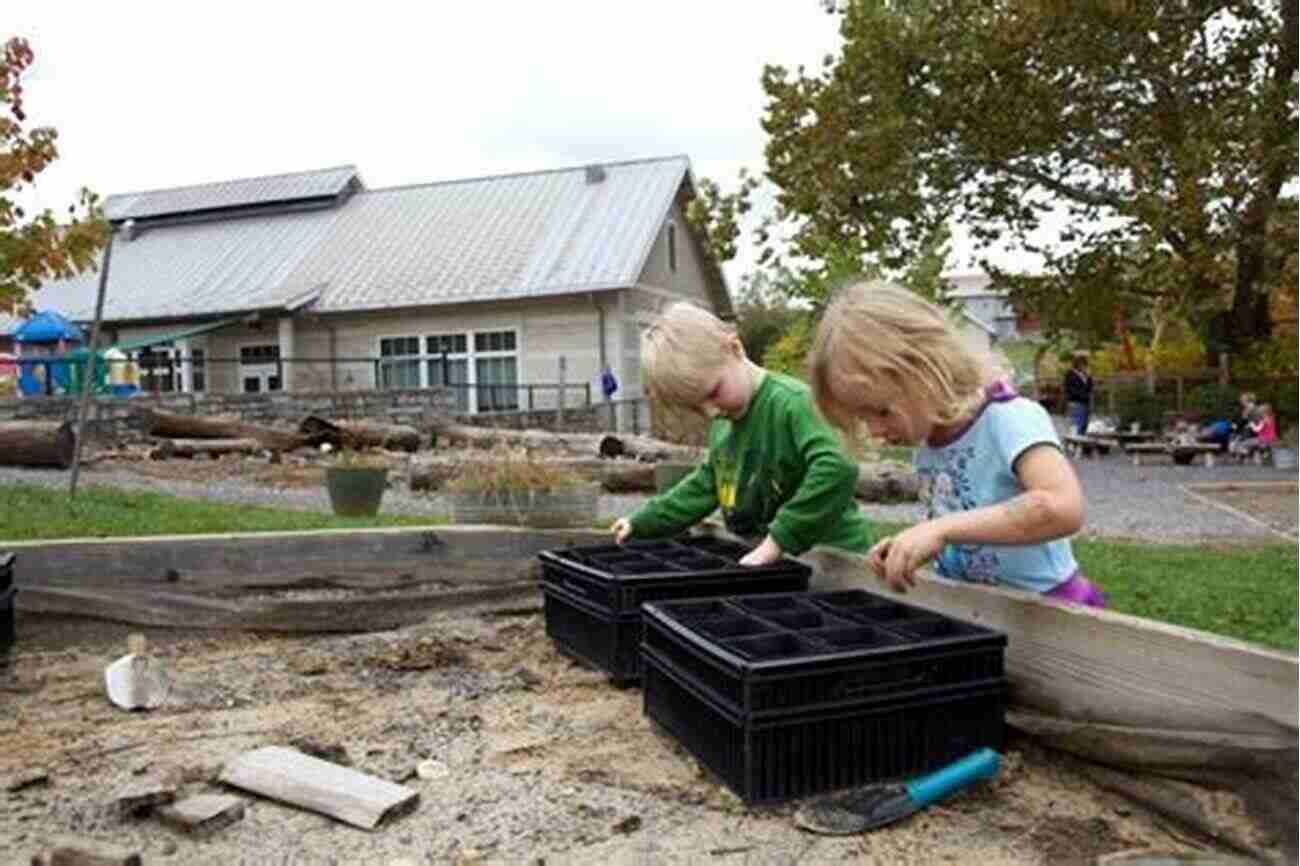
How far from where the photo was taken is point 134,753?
225cm

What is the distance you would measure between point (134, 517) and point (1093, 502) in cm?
→ 774

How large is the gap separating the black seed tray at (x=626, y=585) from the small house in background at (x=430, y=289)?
59.7 ft

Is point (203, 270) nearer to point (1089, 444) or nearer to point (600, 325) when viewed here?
point (600, 325)

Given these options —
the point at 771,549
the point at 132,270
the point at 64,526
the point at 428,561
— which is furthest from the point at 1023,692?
the point at 132,270

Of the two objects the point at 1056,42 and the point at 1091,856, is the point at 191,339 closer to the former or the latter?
the point at 1056,42

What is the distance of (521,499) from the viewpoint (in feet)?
18.8

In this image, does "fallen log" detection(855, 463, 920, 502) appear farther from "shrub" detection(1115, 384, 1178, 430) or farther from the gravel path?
"shrub" detection(1115, 384, 1178, 430)

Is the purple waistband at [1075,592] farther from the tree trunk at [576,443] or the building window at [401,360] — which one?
the building window at [401,360]

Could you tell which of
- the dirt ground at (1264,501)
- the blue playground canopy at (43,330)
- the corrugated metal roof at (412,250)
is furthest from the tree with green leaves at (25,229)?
the corrugated metal roof at (412,250)

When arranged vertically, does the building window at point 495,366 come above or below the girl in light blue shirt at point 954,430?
above

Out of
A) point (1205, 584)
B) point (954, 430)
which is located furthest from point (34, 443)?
point (954, 430)

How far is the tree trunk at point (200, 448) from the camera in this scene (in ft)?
43.4

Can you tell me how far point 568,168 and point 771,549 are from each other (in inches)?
959

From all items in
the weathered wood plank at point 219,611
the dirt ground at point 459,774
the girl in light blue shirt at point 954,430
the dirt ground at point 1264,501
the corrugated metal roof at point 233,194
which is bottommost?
the dirt ground at point 1264,501
